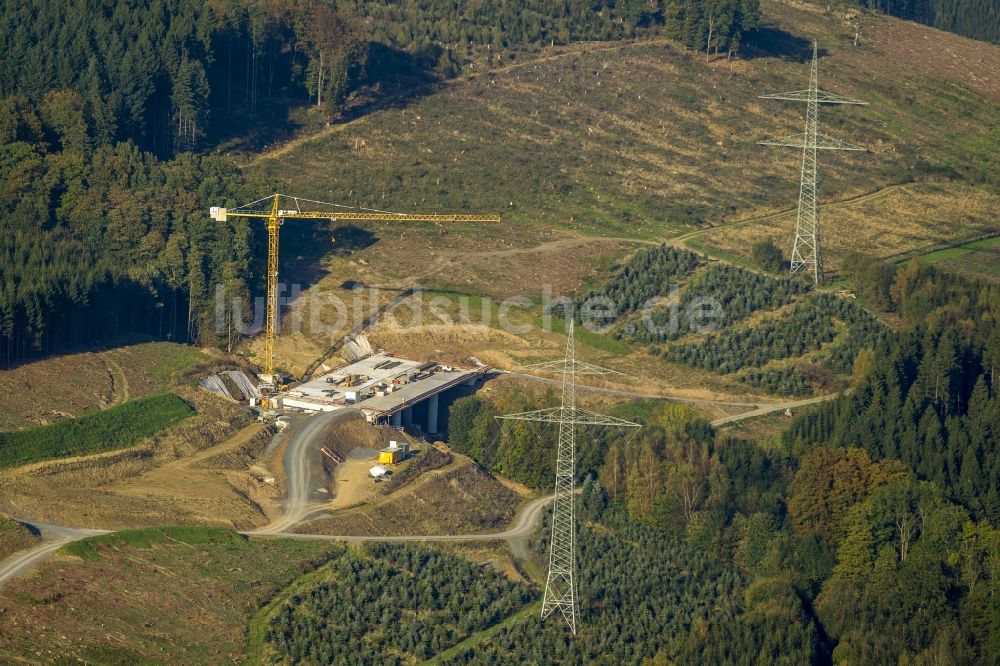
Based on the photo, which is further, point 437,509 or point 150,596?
point 437,509

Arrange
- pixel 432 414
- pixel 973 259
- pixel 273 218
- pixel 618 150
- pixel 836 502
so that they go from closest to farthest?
pixel 836 502
pixel 432 414
pixel 273 218
pixel 973 259
pixel 618 150

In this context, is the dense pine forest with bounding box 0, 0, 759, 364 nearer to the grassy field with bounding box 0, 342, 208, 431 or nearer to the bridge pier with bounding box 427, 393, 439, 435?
the grassy field with bounding box 0, 342, 208, 431

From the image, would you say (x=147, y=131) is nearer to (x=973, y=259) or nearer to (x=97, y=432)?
(x=97, y=432)

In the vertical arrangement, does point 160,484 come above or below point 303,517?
above

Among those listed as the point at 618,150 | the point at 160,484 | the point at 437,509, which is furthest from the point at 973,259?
the point at 160,484

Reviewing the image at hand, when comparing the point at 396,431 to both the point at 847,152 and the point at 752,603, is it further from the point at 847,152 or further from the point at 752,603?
the point at 847,152

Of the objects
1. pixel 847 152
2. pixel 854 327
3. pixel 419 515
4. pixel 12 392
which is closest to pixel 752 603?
pixel 419 515
